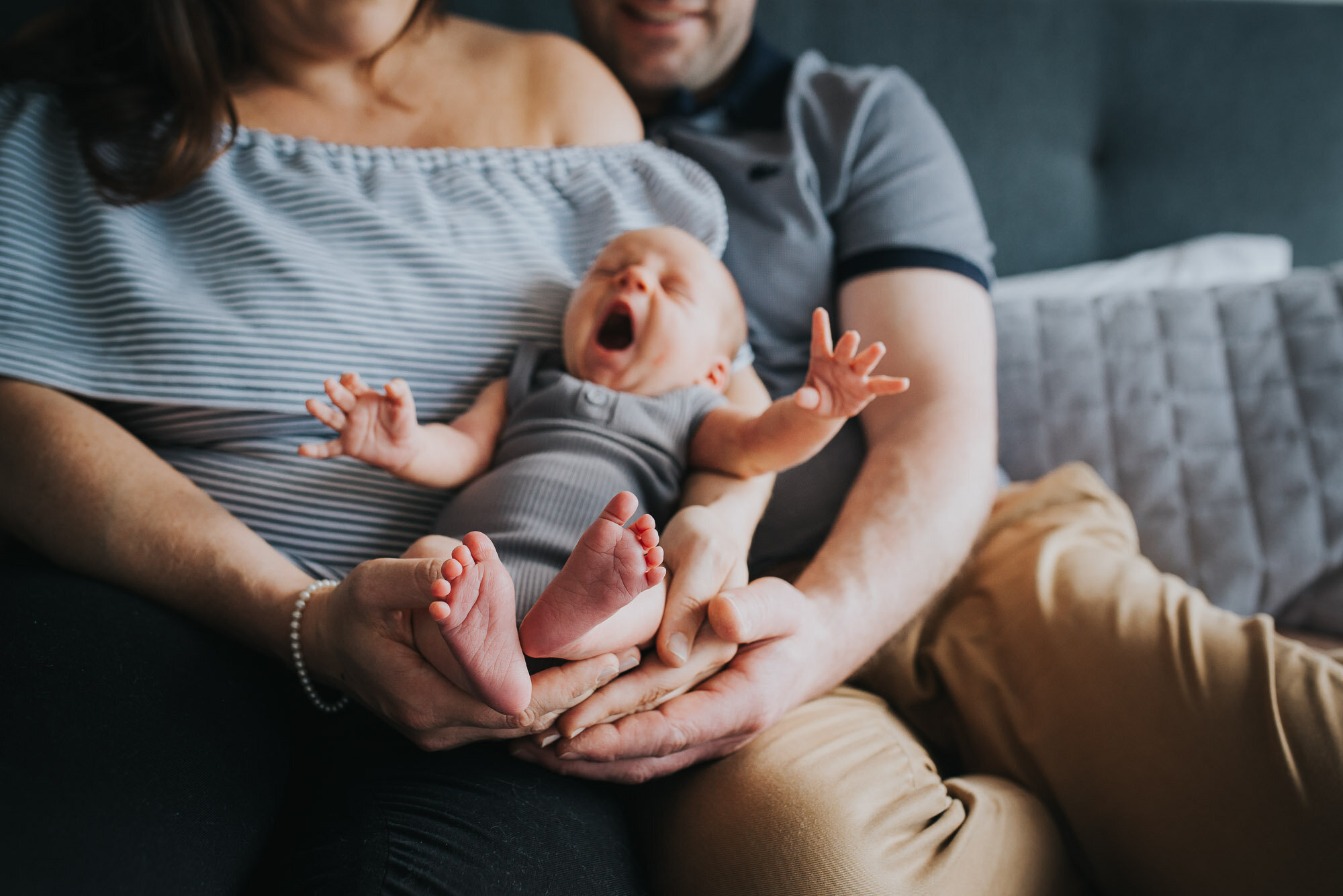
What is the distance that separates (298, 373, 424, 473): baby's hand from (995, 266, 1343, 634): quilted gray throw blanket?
2.92ft

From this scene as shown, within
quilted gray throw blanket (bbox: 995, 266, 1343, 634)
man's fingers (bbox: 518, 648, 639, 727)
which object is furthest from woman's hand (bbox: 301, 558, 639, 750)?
quilted gray throw blanket (bbox: 995, 266, 1343, 634)

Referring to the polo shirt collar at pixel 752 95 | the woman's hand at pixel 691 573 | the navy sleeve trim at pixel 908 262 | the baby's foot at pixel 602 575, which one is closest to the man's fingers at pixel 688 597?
the woman's hand at pixel 691 573

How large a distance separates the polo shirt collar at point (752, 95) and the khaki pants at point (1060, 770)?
707mm

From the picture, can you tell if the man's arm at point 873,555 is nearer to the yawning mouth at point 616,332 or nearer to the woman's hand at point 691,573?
the woman's hand at point 691,573

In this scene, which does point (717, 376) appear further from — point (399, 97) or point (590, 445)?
point (399, 97)

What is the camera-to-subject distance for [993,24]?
1511mm

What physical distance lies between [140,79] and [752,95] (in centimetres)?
78

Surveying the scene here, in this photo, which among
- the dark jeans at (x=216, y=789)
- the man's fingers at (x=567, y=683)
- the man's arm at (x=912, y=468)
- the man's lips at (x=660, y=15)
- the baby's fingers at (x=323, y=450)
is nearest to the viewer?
the dark jeans at (x=216, y=789)

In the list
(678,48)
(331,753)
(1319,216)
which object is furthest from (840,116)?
(1319,216)

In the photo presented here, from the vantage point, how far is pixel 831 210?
1.10 m

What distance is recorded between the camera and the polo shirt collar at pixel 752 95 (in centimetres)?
119

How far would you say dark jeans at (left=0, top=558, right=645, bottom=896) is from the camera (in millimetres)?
517

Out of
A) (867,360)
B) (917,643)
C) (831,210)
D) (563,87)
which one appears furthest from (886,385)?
(563,87)

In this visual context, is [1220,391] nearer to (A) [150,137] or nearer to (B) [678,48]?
(B) [678,48]
